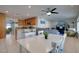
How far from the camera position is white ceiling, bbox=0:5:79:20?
6.88 ft

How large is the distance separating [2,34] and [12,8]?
0.53m

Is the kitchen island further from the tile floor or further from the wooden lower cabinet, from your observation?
the wooden lower cabinet

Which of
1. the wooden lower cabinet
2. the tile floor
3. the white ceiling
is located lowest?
the tile floor

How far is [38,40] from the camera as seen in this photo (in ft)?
7.26

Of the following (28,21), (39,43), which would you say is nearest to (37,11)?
(28,21)

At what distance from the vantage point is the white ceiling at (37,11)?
2.10 meters

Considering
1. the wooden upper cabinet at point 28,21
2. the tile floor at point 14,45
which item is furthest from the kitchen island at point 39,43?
the wooden upper cabinet at point 28,21

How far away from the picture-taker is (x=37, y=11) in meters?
2.14

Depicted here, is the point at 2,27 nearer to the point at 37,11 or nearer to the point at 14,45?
the point at 14,45

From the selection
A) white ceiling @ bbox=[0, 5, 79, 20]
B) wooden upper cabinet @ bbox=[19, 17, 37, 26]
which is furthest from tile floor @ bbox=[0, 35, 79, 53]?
white ceiling @ bbox=[0, 5, 79, 20]
